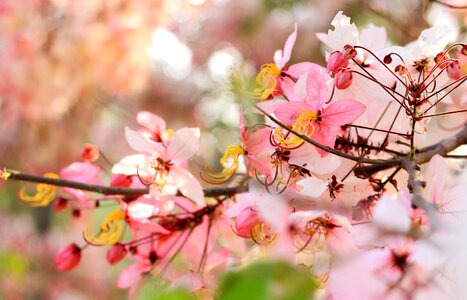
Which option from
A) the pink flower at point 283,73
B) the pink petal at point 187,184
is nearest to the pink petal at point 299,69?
the pink flower at point 283,73

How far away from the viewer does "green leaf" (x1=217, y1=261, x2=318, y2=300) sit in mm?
200

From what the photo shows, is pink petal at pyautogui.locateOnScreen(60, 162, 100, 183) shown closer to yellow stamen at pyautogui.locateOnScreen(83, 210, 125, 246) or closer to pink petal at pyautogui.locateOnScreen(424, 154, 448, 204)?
yellow stamen at pyautogui.locateOnScreen(83, 210, 125, 246)

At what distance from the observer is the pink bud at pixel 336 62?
1.26ft

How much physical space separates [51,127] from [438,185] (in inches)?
70.1

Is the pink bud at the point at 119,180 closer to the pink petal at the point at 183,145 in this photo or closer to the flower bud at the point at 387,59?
the pink petal at the point at 183,145

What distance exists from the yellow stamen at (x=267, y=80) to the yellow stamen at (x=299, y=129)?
0.04 meters

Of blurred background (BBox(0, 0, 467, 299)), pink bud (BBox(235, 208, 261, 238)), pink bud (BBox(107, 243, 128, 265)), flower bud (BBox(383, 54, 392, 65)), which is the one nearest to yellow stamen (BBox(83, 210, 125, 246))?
pink bud (BBox(107, 243, 128, 265))

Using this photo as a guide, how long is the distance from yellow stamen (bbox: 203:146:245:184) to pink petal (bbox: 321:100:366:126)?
0.07 m

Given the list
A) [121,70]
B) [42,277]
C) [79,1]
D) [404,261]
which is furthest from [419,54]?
[42,277]

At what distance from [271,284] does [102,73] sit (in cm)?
161

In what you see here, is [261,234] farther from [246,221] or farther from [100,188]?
[100,188]

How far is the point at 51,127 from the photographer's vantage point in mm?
1977

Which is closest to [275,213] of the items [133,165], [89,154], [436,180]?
[436,180]

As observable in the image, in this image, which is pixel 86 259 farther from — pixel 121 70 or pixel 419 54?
pixel 419 54
